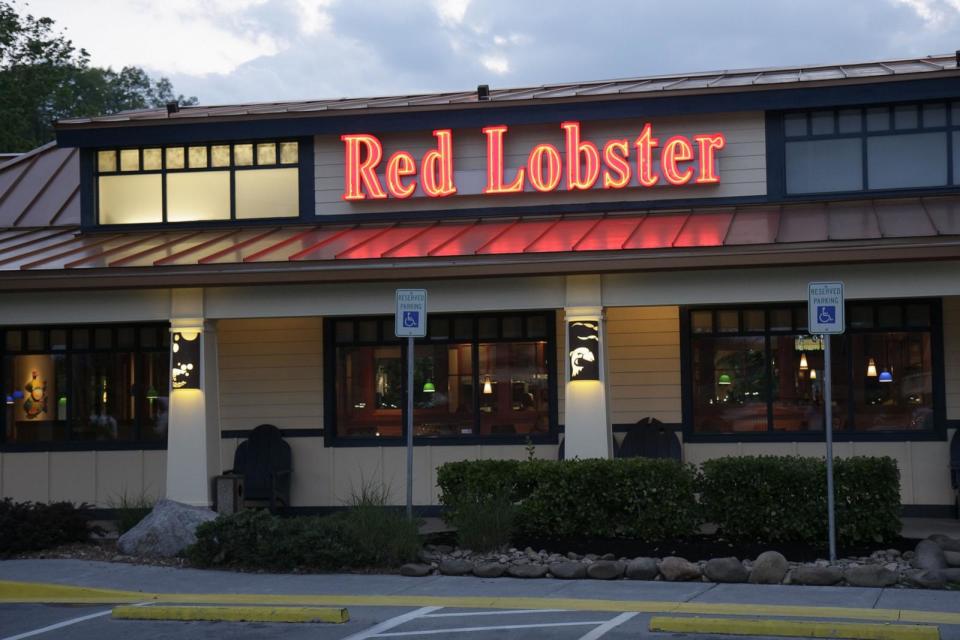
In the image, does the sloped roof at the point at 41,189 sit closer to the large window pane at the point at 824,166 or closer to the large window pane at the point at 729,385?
the large window pane at the point at 729,385

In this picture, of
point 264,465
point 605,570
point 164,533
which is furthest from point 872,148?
point 164,533

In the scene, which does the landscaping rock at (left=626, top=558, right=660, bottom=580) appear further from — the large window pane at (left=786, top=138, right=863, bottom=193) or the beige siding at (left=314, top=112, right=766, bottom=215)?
the large window pane at (left=786, top=138, right=863, bottom=193)

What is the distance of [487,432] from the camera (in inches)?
709

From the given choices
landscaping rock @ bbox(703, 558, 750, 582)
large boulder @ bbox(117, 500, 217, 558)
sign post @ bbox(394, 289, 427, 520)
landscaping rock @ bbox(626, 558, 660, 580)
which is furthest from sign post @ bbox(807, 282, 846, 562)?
large boulder @ bbox(117, 500, 217, 558)

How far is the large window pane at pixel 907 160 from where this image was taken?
17.1 meters

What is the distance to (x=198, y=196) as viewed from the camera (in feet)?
63.4

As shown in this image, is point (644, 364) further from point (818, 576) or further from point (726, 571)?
point (818, 576)

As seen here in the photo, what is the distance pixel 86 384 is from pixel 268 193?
396 centimetres

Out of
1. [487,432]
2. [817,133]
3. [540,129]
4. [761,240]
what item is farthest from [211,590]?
[817,133]

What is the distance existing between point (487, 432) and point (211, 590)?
654 cm

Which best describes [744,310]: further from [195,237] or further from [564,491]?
[195,237]

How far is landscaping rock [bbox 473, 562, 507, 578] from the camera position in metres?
12.4

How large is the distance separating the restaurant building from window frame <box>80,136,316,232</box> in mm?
40

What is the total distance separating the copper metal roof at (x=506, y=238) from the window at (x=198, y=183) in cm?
41
